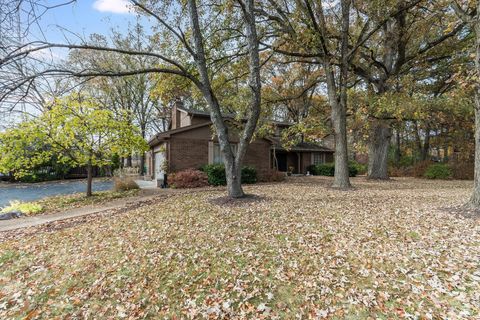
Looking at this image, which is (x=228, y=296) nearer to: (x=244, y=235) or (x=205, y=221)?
(x=244, y=235)

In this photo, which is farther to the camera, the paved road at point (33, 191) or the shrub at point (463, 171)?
the shrub at point (463, 171)

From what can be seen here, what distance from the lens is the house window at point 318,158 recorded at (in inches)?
956

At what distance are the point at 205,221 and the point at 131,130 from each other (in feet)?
22.3

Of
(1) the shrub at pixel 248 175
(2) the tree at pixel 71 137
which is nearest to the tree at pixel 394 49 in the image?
(1) the shrub at pixel 248 175

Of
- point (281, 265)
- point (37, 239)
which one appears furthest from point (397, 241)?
point (37, 239)

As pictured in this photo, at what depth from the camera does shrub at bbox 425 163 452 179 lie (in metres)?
16.9

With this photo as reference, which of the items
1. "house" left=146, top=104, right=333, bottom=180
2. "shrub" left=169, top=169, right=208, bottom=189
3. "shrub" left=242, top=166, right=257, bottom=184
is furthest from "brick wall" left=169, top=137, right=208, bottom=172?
"shrub" left=242, top=166, right=257, bottom=184

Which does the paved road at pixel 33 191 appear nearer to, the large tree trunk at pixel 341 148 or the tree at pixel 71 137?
the tree at pixel 71 137

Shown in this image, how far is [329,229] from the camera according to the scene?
4875mm

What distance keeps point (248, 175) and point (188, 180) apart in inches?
140

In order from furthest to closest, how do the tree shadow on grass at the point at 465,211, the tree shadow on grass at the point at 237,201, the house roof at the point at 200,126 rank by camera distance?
the house roof at the point at 200,126 < the tree shadow on grass at the point at 237,201 < the tree shadow on grass at the point at 465,211

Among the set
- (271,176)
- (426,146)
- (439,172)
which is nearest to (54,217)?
(271,176)

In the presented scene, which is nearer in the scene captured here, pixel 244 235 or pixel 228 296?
pixel 228 296

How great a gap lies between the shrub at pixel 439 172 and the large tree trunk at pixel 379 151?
506 centimetres
